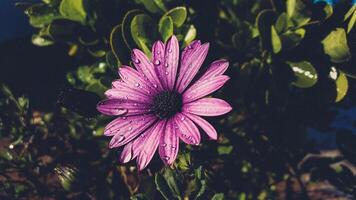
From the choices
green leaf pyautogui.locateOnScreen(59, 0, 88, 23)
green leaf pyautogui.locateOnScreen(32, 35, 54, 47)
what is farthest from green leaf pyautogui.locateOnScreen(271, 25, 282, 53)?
green leaf pyautogui.locateOnScreen(32, 35, 54, 47)

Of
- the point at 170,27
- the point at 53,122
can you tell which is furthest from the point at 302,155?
the point at 53,122

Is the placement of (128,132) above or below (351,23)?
below

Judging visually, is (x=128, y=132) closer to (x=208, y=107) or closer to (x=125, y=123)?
(x=125, y=123)

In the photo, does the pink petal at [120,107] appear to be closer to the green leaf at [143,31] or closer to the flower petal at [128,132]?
the flower petal at [128,132]

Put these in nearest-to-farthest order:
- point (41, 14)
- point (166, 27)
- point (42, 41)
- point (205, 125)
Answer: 1. point (205, 125)
2. point (166, 27)
3. point (41, 14)
4. point (42, 41)

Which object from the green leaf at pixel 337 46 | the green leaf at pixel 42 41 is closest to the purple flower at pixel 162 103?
the green leaf at pixel 337 46

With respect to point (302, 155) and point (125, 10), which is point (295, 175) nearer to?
point (302, 155)

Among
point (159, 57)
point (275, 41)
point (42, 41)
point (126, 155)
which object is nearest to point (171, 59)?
point (159, 57)
